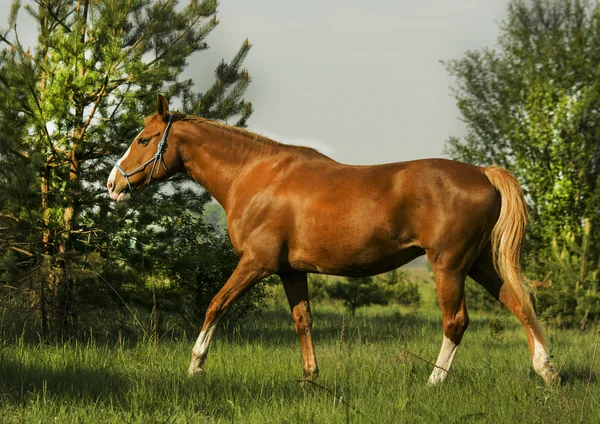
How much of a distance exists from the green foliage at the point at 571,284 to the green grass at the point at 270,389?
498cm

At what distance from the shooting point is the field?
4.51m

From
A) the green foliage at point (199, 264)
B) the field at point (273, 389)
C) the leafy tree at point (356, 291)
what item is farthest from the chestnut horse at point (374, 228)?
the leafy tree at point (356, 291)

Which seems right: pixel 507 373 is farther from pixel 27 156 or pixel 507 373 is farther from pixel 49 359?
pixel 27 156

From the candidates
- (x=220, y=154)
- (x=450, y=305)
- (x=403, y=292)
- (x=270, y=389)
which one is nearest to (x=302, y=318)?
(x=270, y=389)

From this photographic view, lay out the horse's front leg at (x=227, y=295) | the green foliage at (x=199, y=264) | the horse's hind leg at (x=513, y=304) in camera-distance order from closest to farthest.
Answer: the horse's hind leg at (x=513, y=304)
the horse's front leg at (x=227, y=295)
the green foliage at (x=199, y=264)

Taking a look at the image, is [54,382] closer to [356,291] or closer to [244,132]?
[244,132]

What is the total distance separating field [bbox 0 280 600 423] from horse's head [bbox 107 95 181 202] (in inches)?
63.0

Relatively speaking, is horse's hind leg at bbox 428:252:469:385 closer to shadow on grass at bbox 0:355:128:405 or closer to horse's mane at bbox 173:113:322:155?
horse's mane at bbox 173:113:322:155

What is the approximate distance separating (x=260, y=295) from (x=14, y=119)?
4.00 metres

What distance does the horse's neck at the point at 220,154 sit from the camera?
652cm

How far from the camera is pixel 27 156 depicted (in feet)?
26.1

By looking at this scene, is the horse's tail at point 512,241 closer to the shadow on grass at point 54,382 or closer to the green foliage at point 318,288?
the shadow on grass at point 54,382

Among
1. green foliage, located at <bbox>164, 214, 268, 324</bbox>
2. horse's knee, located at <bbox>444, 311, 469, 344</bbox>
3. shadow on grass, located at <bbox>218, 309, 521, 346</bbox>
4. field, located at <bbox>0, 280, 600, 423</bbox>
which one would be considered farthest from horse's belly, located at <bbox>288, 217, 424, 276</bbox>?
green foliage, located at <bbox>164, 214, 268, 324</bbox>

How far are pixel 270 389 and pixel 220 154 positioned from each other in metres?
2.32
